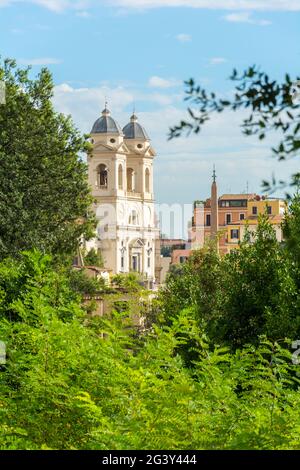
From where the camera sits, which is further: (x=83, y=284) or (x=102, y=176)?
(x=102, y=176)

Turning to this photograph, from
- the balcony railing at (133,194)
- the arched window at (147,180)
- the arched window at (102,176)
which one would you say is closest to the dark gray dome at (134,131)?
the arched window at (147,180)

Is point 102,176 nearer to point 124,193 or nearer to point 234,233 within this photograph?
point 124,193

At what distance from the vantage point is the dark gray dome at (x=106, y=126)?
136m

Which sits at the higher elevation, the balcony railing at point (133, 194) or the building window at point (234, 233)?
the balcony railing at point (133, 194)

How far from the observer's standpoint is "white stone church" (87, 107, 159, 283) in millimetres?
134000

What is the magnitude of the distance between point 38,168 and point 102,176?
102692 mm

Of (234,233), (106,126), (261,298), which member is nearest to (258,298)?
(261,298)

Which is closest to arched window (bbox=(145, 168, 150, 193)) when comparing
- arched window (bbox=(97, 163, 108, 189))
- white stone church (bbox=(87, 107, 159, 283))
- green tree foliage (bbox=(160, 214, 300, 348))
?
white stone church (bbox=(87, 107, 159, 283))

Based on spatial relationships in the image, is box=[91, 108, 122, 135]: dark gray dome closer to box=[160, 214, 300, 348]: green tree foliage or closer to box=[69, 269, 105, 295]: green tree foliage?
box=[69, 269, 105, 295]: green tree foliage

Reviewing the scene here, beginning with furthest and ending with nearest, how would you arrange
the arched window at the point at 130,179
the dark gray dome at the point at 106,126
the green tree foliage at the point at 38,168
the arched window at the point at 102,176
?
the arched window at the point at 130,179, the dark gray dome at the point at 106,126, the arched window at the point at 102,176, the green tree foliage at the point at 38,168

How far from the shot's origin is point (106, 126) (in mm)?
135000

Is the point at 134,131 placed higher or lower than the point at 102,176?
higher

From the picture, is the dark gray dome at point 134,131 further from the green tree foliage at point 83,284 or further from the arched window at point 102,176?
the green tree foliage at point 83,284
